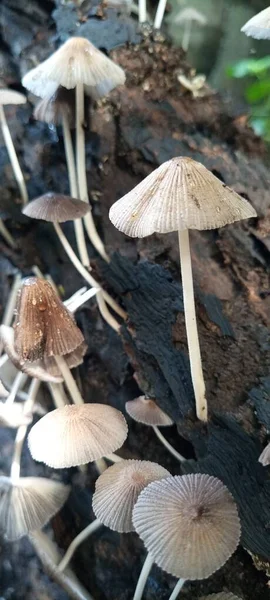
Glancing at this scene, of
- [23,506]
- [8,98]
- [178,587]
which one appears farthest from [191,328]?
[8,98]

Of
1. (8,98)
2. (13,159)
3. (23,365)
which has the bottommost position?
(23,365)

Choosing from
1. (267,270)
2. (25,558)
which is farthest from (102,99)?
(25,558)

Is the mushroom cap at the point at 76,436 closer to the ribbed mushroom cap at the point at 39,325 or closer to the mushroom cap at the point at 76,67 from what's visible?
the ribbed mushroom cap at the point at 39,325

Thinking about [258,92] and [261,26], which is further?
[258,92]

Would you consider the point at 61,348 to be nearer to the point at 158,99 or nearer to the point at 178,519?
the point at 178,519

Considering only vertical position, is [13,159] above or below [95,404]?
above

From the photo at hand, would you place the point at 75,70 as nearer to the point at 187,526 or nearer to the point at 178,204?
the point at 178,204
